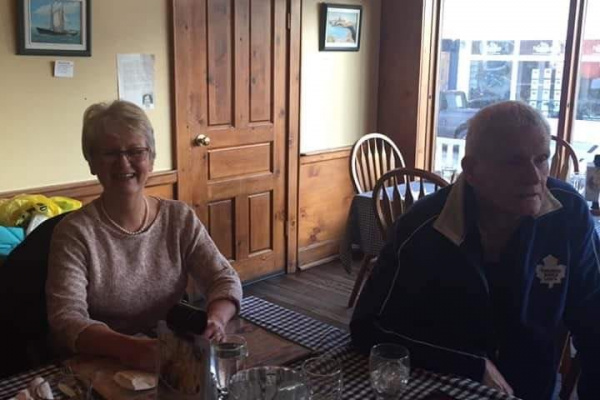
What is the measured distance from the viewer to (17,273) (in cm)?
166

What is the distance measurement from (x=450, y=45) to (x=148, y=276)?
3.57 m

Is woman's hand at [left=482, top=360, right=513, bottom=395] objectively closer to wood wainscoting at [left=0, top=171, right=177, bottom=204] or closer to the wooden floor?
the wooden floor

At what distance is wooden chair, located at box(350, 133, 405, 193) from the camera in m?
3.79

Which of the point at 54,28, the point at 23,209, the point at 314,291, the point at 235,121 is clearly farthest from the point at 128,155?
the point at 314,291

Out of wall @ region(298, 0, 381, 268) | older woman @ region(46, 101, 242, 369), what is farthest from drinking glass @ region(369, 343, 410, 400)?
wall @ region(298, 0, 381, 268)

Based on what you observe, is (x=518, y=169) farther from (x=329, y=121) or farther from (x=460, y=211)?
(x=329, y=121)

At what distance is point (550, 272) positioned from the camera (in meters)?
1.57

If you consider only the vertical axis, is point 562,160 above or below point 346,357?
above

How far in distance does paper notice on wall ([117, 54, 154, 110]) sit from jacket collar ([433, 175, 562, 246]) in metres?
2.22

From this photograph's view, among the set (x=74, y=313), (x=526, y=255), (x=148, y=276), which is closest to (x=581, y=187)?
(x=526, y=255)

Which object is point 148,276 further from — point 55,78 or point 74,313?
point 55,78

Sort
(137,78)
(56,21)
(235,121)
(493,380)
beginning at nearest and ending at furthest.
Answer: (493,380), (56,21), (137,78), (235,121)

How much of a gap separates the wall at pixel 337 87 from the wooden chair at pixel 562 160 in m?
1.45

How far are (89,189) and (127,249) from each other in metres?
1.70
